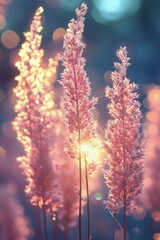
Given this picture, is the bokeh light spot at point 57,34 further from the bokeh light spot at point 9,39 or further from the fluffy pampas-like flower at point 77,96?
the fluffy pampas-like flower at point 77,96

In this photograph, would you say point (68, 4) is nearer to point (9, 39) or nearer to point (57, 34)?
point (57, 34)

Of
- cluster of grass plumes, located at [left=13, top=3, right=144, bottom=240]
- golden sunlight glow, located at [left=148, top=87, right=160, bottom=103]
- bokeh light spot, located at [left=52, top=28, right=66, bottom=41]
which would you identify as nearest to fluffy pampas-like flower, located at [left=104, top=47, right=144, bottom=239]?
cluster of grass plumes, located at [left=13, top=3, right=144, bottom=240]

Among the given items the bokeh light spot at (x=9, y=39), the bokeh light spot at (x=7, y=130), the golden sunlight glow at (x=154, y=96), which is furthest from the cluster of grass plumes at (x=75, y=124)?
the bokeh light spot at (x=9, y=39)

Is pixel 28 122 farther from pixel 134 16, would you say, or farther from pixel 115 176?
pixel 134 16

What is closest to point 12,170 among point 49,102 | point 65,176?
point 65,176

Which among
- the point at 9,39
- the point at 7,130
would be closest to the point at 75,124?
the point at 7,130

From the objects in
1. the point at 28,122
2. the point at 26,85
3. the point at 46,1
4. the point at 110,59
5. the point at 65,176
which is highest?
the point at 46,1
